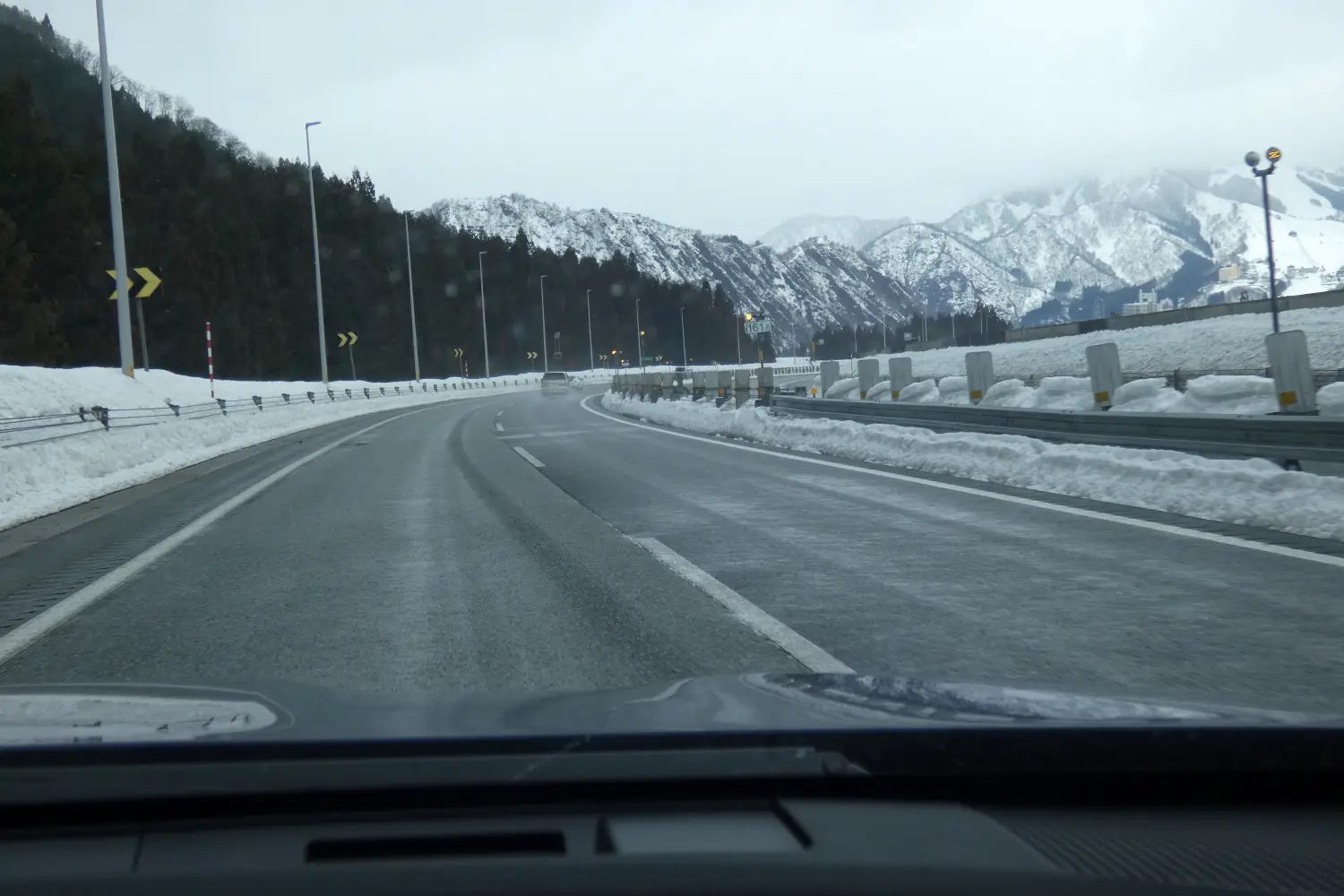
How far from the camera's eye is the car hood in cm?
258

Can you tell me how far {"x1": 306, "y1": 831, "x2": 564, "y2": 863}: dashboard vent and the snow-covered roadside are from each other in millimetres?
7696

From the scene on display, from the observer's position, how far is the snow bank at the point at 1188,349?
146ft

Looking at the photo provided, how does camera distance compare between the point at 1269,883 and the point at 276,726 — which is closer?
the point at 1269,883

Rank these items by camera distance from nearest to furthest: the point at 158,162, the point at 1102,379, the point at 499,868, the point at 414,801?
the point at 499,868, the point at 414,801, the point at 1102,379, the point at 158,162

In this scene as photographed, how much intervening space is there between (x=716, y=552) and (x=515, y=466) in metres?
8.46

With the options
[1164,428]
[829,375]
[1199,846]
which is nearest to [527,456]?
[1164,428]

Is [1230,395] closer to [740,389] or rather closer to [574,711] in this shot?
[740,389]

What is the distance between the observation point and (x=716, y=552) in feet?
28.3

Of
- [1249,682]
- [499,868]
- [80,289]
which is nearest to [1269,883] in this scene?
[499,868]

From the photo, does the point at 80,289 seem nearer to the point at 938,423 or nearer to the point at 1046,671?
the point at 938,423

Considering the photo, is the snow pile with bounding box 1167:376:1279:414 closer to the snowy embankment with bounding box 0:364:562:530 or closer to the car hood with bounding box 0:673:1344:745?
the snowy embankment with bounding box 0:364:562:530

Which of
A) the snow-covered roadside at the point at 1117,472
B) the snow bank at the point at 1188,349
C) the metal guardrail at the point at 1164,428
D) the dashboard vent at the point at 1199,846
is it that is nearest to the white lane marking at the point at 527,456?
the snow-covered roadside at the point at 1117,472

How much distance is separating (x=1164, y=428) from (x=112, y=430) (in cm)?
1476

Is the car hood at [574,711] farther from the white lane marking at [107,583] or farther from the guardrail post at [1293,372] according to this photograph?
the guardrail post at [1293,372]
